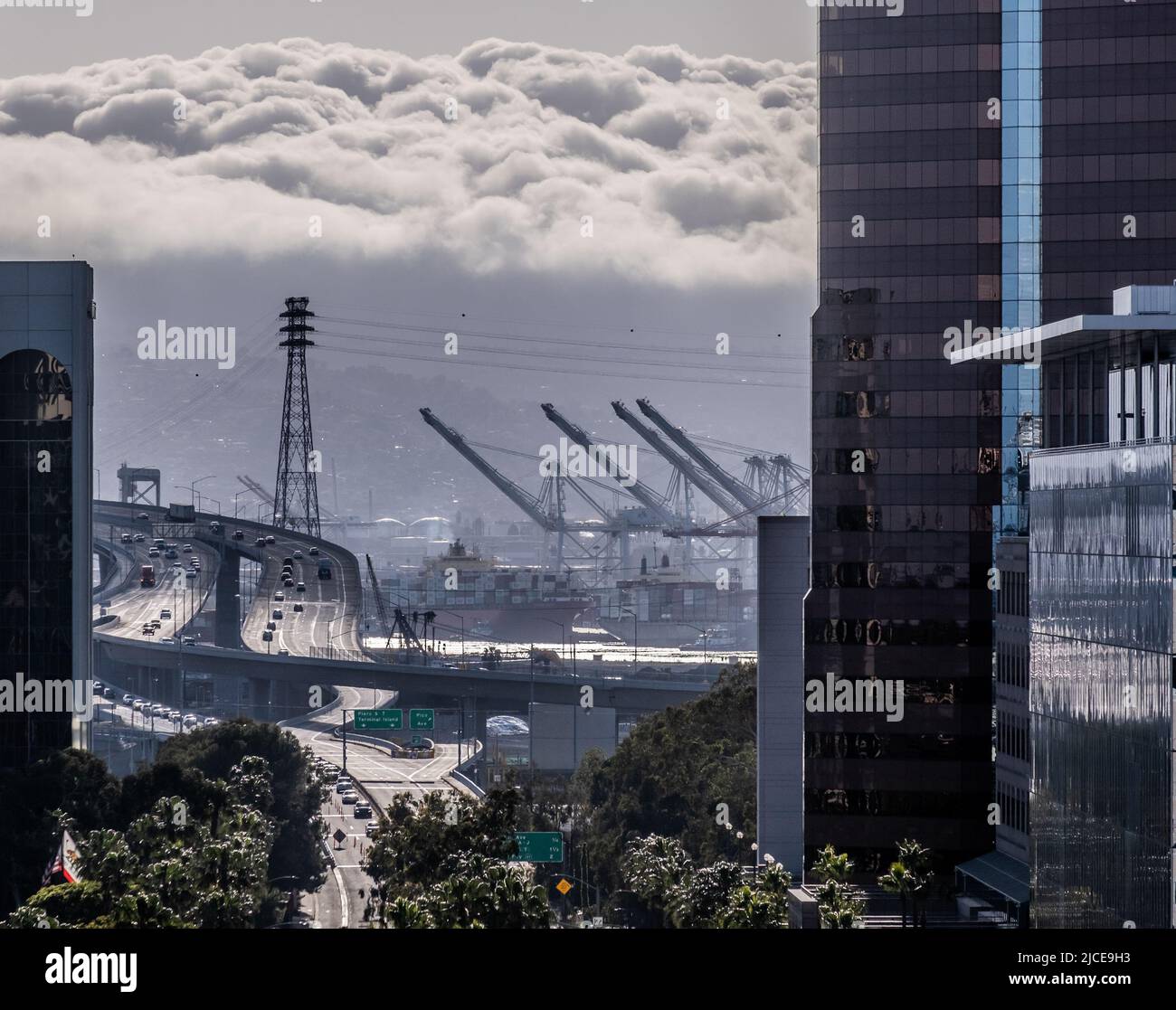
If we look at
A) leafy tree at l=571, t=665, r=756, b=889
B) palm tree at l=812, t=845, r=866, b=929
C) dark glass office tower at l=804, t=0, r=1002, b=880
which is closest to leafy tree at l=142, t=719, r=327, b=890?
leafy tree at l=571, t=665, r=756, b=889

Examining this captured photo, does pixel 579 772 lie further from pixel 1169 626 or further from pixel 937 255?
pixel 1169 626

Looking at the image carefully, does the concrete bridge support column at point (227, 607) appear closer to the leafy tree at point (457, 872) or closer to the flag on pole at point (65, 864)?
the leafy tree at point (457, 872)

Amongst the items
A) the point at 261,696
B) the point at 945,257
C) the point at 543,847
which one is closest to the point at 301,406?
the point at 261,696

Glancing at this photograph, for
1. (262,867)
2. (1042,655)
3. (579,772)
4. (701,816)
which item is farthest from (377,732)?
(1042,655)

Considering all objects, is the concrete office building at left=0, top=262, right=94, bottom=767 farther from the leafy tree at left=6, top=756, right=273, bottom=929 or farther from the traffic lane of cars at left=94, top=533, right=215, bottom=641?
the traffic lane of cars at left=94, top=533, right=215, bottom=641

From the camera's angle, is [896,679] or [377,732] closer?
[896,679]
